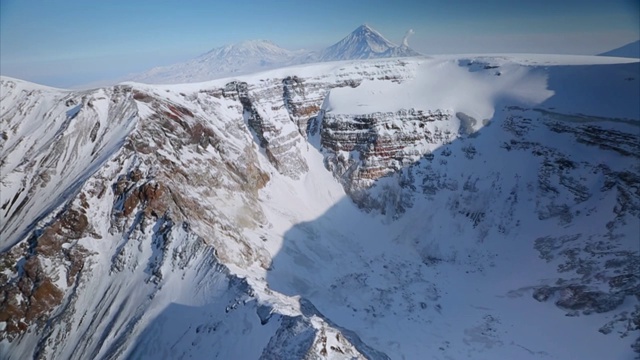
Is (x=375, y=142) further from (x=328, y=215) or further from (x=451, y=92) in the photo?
(x=451, y=92)

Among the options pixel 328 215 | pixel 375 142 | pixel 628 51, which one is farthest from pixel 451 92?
pixel 628 51

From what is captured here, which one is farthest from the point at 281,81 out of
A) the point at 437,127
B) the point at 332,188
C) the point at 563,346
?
the point at 563,346

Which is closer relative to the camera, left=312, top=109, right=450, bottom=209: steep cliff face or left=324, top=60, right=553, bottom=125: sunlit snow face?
left=312, top=109, right=450, bottom=209: steep cliff face

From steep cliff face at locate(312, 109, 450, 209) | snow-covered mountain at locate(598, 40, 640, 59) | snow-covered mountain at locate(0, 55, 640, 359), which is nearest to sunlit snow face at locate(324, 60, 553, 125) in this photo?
snow-covered mountain at locate(0, 55, 640, 359)

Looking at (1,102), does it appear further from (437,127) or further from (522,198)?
(522,198)

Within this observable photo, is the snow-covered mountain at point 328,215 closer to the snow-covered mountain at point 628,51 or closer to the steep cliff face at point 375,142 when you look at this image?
the steep cliff face at point 375,142

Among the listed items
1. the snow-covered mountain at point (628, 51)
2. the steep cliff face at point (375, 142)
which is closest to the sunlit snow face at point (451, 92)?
the steep cliff face at point (375, 142)

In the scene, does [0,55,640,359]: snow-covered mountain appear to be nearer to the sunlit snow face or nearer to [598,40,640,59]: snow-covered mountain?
the sunlit snow face

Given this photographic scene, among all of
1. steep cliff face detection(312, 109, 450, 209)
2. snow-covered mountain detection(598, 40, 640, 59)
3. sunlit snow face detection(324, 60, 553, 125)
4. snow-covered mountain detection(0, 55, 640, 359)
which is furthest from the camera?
snow-covered mountain detection(598, 40, 640, 59)

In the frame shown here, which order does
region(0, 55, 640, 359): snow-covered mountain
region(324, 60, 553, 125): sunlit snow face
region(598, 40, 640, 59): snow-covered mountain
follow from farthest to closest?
region(598, 40, 640, 59): snow-covered mountain
region(324, 60, 553, 125): sunlit snow face
region(0, 55, 640, 359): snow-covered mountain
